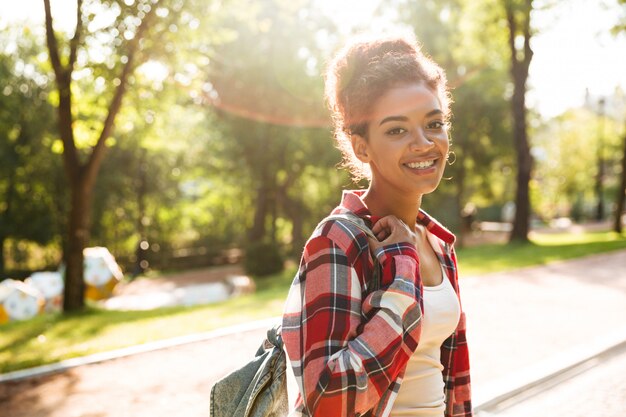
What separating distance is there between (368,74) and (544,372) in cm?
437

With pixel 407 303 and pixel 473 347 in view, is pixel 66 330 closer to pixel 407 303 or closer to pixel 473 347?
pixel 473 347

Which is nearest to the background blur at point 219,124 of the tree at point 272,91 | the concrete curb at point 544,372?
the tree at point 272,91

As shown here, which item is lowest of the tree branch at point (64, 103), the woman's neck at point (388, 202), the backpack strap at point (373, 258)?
the backpack strap at point (373, 258)

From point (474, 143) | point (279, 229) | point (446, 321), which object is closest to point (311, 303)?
point (446, 321)

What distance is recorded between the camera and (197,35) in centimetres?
1135

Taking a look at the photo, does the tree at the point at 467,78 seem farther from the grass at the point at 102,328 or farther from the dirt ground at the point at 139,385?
the dirt ground at the point at 139,385

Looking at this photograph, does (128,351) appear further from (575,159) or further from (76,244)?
(575,159)

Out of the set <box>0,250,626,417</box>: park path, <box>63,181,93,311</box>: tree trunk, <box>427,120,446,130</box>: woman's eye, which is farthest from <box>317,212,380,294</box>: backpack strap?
<box>63,181,93,311</box>: tree trunk

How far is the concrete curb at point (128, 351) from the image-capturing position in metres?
6.17

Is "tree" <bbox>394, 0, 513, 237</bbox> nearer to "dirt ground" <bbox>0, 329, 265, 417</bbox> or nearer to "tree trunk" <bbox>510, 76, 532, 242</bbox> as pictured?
"tree trunk" <bbox>510, 76, 532, 242</bbox>

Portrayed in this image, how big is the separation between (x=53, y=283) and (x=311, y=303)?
59.3 ft

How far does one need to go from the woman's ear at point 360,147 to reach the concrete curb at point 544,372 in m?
3.23

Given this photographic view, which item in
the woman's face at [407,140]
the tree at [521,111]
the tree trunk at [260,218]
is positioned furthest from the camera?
the tree trunk at [260,218]

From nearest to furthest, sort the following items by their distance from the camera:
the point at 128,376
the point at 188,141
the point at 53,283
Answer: the point at 128,376 → the point at 53,283 → the point at 188,141
